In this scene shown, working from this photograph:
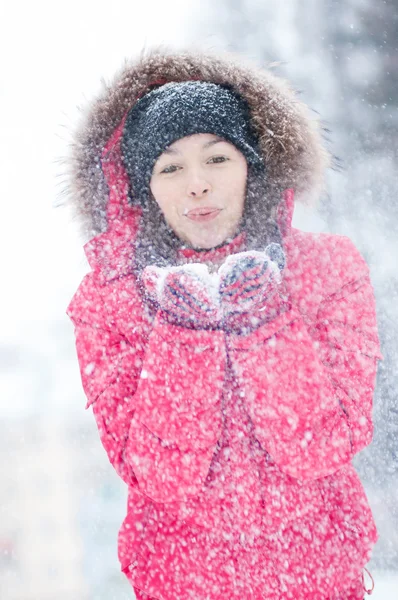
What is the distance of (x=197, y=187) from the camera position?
1.05 meters

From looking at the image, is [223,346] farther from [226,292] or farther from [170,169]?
[170,169]

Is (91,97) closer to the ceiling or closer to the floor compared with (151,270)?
closer to the ceiling

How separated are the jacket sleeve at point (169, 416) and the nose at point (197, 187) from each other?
0.30 metres

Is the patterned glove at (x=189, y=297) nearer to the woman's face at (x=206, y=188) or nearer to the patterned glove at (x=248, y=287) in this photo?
the patterned glove at (x=248, y=287)

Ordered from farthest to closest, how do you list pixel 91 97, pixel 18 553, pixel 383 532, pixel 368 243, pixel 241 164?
pixel 18 553 → pixel 368 243 → pixel 383 532 → pixel 91 97 → pixel 241 164

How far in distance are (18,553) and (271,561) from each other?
110 ft

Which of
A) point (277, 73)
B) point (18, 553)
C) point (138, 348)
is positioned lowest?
point (18, 553)

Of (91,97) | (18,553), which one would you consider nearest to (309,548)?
(91,97)

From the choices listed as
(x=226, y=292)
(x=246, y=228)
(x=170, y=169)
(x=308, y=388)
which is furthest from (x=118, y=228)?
(x=308, y=388)

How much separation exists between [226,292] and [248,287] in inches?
1.7

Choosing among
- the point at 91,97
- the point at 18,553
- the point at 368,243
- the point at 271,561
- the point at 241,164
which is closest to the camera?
the point at 271,561

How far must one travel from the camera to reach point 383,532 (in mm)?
2266

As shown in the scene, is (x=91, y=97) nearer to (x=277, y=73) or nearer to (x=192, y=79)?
(x=192, y=79)

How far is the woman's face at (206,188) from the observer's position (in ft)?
3.53
